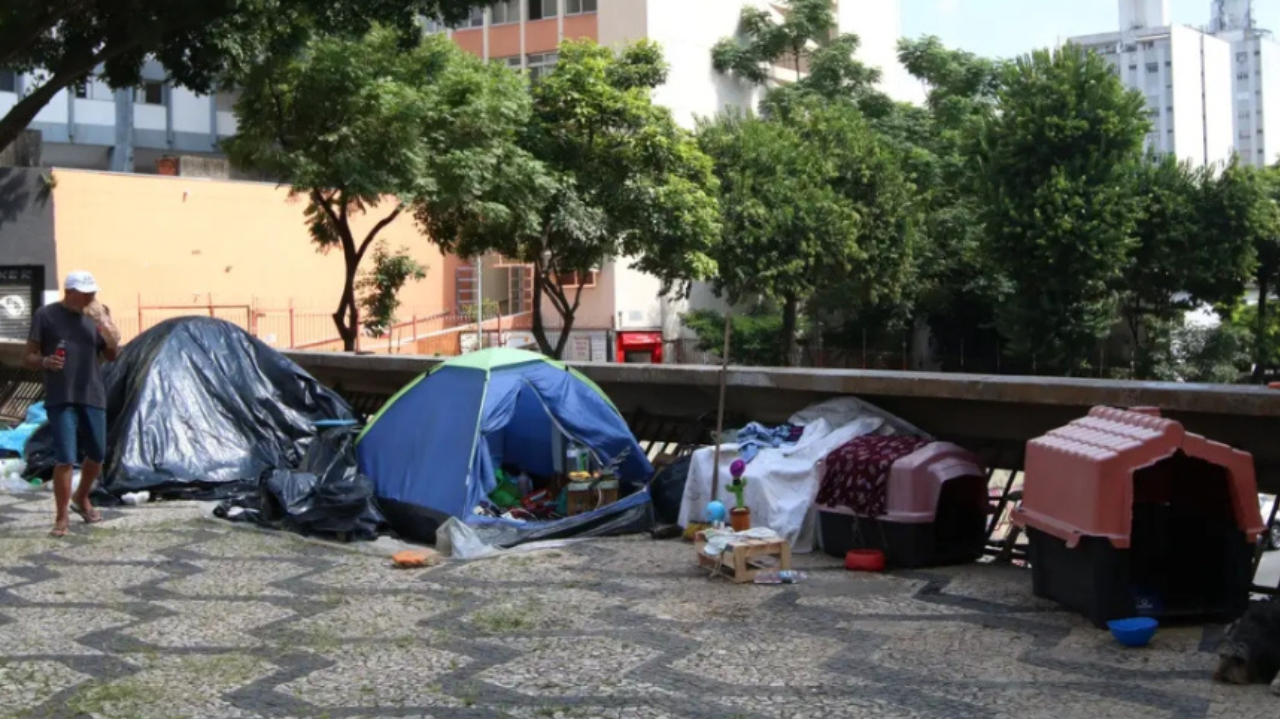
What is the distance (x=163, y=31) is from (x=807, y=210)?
2774 cm

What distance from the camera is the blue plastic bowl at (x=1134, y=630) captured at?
18.5 feet

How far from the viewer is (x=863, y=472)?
25.3ft

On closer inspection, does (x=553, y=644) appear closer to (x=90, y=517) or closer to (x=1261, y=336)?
(x=90, y=517)

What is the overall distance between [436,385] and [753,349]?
30226 mm

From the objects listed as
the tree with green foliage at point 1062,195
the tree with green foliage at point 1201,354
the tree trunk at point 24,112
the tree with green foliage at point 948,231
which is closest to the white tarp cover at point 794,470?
the tree trunk at point 24,112

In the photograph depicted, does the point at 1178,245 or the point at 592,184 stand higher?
the point at 592,184

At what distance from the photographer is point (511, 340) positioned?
38688 mm

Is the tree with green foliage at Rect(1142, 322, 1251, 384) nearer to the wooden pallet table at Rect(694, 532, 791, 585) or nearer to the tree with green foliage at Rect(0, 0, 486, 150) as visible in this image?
the tree with green foliage at Rect(0, 0, 486, 150)

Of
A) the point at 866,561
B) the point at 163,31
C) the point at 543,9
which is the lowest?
the point at 866,561

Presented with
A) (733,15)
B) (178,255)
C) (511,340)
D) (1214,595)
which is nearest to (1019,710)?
(1214,595)

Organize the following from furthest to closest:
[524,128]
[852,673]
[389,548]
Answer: [524,128] < [389,548] < [852,673]

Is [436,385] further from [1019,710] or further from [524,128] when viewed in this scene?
[524,128]

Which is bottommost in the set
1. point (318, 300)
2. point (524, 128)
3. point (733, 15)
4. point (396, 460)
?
point (396, 460)

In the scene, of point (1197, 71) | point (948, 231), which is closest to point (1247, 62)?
point (1197, 71)
